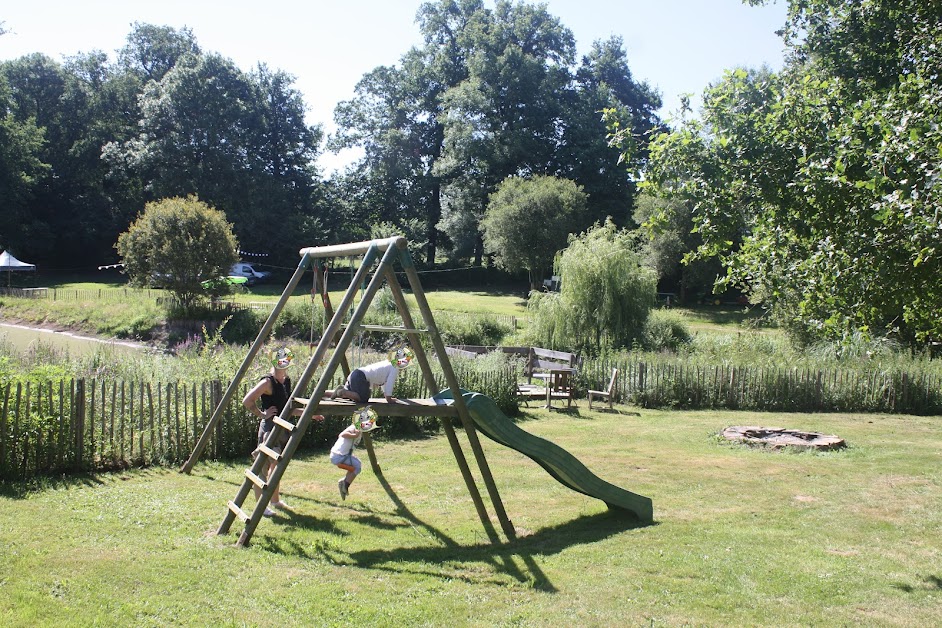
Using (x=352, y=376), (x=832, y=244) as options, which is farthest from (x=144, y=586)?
(x=832, y=244)

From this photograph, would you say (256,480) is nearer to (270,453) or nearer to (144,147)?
(270,453)

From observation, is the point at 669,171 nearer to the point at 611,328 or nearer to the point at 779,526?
the point at 779,526

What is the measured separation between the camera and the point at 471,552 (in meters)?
6.91

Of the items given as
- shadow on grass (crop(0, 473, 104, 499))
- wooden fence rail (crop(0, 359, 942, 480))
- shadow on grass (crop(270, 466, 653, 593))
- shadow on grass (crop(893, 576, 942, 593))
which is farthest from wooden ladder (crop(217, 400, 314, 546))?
shadow on grass (crop(893, 576, 942, 593))

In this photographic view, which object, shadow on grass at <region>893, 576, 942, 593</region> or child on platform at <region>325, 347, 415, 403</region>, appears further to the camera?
child on platform at <region>325, 347, 415, 403</region>

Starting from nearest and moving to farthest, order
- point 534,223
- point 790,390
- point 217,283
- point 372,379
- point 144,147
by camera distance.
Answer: point 372,379 → point 790,390 → point 217,283 → point 534,223 → point 144,147

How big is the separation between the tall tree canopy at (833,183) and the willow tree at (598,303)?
14.0 meters

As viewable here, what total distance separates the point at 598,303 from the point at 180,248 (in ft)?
65.9

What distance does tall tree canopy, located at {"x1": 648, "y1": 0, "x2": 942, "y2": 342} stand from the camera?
7406mm

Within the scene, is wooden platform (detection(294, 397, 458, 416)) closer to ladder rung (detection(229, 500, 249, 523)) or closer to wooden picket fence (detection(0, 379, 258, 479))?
ladder rung (detection(229, 500, 249, 523))

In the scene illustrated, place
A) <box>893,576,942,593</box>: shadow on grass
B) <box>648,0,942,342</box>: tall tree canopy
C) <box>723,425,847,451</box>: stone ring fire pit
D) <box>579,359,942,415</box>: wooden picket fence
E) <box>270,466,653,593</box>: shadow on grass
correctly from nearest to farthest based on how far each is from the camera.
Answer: <box>893,576,942,593</box>: shadow on grass
<box>270,466,653,593</box>: shadow on grass
<box>648,0,942,342</box>: tall tree canopy
<box>723,425,847,451</box>: stone ring fire pit
<box>579,359,942,415</box>: wooden picket fence

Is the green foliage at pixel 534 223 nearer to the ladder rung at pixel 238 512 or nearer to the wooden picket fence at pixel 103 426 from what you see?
the wooden picket fence at pixel 103 426

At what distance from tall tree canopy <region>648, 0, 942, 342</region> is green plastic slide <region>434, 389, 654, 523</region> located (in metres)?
3.18

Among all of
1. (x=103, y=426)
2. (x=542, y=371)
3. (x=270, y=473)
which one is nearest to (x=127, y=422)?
(x=103, y=426)
